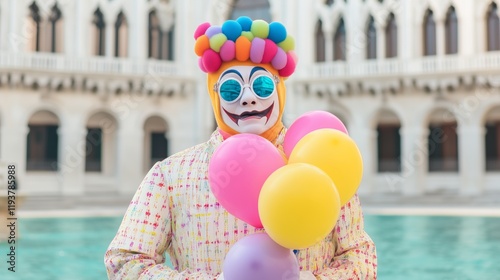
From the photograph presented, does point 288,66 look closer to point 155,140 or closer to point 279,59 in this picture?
point 279,59

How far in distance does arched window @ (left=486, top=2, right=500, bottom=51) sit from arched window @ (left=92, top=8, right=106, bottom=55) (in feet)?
54.2

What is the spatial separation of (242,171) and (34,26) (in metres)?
24.6

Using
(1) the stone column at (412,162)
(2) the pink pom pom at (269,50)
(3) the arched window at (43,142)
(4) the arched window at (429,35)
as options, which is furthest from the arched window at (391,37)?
(2) the pink pom pom at (269,50)

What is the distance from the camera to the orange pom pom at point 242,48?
7.06ft

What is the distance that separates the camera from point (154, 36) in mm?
26125

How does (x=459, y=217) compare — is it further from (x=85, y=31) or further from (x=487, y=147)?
(x=85, y=31)

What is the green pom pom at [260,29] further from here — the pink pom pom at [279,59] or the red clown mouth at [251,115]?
the red clown mouth at [251,115]

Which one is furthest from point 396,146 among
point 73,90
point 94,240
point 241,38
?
point 241,38

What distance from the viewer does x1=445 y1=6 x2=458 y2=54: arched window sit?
78.5ft

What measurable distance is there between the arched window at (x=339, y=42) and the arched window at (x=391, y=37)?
1.89 metres

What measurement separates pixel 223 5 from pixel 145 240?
2483cm

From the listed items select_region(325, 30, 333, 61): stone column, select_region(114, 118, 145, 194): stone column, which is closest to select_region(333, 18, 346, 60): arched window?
select_region(325, 30, 333, 61): stone column

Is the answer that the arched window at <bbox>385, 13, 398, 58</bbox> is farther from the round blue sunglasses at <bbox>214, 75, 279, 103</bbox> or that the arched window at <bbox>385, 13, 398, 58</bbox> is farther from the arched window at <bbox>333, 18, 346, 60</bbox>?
the round blue sunglasses at <bbox>214, 75, 279, 103</bbox>

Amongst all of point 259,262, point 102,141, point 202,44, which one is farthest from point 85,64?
point 259,262
